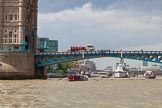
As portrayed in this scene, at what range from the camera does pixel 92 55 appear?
123 m

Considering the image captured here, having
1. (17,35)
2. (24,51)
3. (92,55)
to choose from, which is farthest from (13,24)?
(92,55)

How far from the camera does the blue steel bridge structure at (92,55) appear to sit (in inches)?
4779

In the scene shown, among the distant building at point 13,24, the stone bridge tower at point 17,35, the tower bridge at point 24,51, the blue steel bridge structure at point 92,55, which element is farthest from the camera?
the blue steel bridge structure at point 92,55

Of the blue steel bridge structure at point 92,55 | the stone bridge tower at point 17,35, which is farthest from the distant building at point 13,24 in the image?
the blue steel bridge structure at point 92,55

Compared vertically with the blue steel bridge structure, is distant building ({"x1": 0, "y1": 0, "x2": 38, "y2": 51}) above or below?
above

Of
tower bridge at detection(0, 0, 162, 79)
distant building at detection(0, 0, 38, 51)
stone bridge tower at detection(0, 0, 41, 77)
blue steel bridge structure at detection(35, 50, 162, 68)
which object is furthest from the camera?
blue steel bridge structure at detection(35, 50, 162, 68)

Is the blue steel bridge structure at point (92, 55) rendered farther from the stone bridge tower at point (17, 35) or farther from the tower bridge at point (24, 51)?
the stone bridge tower at point (17, 35)

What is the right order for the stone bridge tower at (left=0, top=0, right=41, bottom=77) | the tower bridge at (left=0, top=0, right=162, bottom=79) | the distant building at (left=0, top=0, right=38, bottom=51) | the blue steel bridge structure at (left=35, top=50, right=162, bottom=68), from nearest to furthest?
the tower bridge at (left=0, top=0, right=162, bottom=79) < the stone bridge tower at (left=0, top=0, right=41, bottom=77) < the distant building at (left=0, top=0, right=38, bottom=51) < the blue steel bridge structure at (left=35, top=50, right=162, bottom=68)

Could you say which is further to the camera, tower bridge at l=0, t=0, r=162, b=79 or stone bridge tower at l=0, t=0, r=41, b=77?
stone bridge tower at l=0, t=0, r=41, b=77

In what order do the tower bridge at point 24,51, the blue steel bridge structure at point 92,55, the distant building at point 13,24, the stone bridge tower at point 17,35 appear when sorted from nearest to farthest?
the tower bridge at point 24,51
the stone bridge tower at point 17,35
the distant building at point 13,24
the blue steel bridge structure at point 92,55

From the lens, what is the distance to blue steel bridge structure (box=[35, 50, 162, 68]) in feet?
398

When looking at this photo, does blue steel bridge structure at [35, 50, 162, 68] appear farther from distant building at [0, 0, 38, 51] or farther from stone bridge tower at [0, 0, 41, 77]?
distant building at [0, 0, 38, 51]

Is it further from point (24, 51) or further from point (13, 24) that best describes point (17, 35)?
Result: point (24, 51)

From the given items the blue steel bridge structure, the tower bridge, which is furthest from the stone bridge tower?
the blue steel bridge structure
